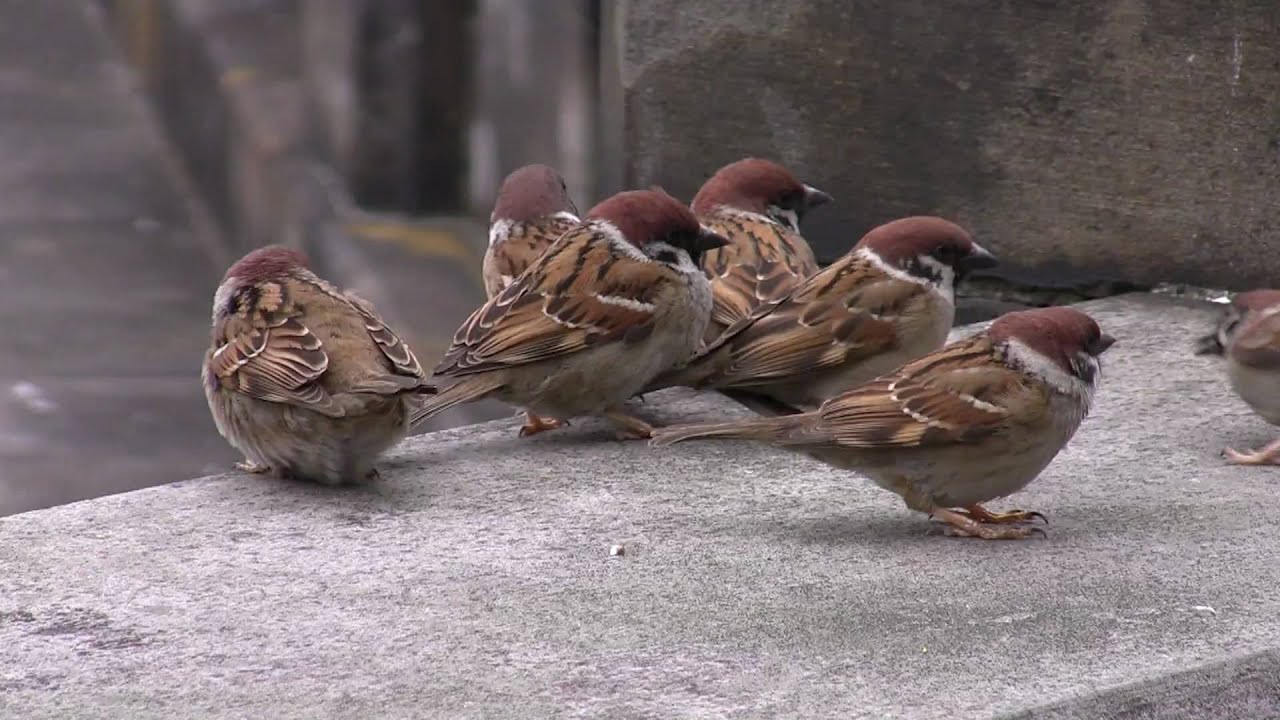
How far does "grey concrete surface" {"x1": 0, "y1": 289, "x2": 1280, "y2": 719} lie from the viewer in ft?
10.1

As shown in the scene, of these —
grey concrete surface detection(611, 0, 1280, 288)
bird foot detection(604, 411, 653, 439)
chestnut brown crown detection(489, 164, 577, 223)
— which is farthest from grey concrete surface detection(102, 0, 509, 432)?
bird foot detection(604, 411, 653, 439)

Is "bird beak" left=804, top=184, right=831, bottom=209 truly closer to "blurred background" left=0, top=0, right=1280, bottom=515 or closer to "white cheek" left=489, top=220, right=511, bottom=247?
"blurred background" left=0, top=0, right=1280, bottom=515

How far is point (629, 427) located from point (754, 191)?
0.94 metres

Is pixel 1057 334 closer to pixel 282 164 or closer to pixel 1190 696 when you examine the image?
pixel 1190 696

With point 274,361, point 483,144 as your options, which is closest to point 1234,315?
point 274,361

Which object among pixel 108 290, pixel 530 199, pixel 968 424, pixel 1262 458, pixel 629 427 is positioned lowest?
pixel 108 290

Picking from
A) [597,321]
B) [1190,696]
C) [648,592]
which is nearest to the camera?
[1190,696]

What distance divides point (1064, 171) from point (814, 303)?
1260 millimetres

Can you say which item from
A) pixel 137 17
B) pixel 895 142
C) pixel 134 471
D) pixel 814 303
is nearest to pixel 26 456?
pixel 134 471

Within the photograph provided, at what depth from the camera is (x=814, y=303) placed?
4688 millimetres

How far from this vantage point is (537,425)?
4.80 m

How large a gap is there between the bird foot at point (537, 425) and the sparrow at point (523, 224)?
43 cm

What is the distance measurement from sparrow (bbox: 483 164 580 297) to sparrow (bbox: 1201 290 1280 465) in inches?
66.9

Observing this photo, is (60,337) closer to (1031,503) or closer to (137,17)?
(137,17)
